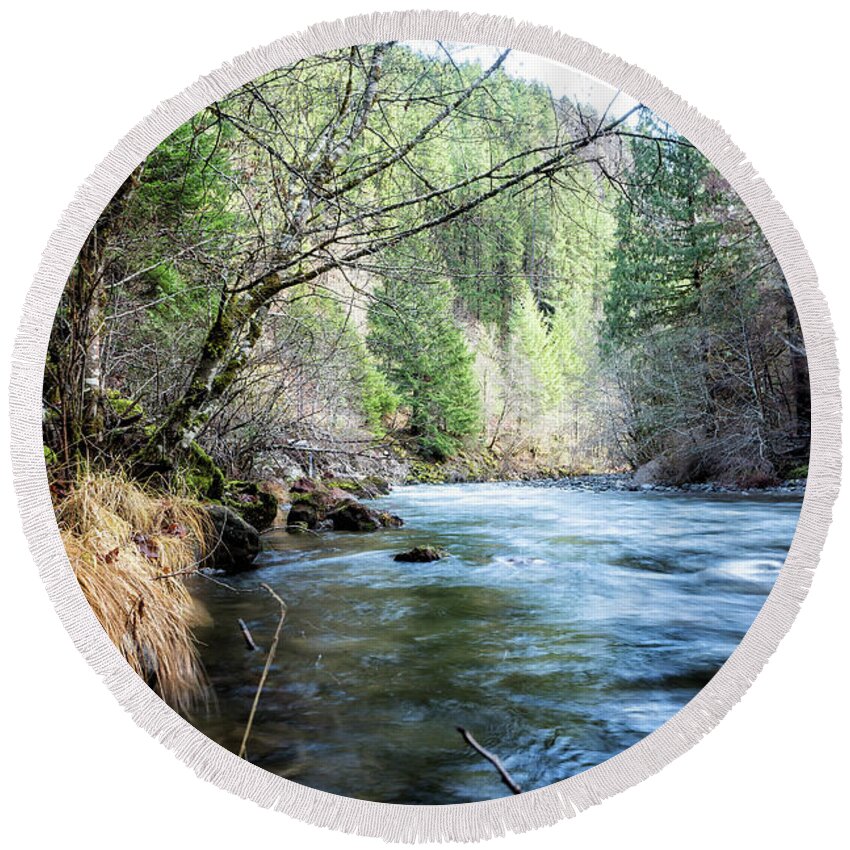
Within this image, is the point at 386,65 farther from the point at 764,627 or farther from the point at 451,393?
the point at 764,627

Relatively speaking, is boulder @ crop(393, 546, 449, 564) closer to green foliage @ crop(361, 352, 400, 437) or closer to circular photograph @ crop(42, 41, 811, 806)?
circular photograph @ crop(42, 41, 811, 806)

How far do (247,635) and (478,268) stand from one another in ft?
3.84

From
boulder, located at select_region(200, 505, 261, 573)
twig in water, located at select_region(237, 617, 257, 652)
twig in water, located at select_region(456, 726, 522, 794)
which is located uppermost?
boulder, located at select_region(200, 505, 261, 573)

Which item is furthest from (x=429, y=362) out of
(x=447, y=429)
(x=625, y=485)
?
(x=625, y=485)

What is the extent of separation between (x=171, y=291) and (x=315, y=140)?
684 mm

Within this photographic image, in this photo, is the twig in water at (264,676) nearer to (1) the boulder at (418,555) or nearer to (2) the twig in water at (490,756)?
(1) the boulder at (418,555)

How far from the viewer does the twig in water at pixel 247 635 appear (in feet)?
6.31

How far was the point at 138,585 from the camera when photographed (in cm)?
203

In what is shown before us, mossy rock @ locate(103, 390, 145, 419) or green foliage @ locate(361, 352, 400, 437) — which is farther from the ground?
green foliage @ locate(361, 352, 400, 437)

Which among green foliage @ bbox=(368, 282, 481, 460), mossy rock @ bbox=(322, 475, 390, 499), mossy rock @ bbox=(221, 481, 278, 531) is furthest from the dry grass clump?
green foliage @ bbox=(368, 282, 481, 460)

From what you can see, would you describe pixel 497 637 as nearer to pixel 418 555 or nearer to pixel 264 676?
pixel 418 555

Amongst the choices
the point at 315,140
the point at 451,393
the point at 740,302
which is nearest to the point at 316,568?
the point at 451,393

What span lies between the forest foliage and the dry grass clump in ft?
0.69

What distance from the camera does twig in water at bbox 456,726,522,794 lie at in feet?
5.69
